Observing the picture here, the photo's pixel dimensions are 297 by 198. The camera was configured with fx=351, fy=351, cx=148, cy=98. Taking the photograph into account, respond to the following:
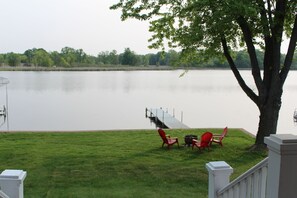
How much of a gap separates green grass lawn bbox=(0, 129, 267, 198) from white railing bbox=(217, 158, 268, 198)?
4143 millimetres

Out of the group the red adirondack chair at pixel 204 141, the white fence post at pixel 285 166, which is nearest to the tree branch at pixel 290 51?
the red adirondack chair at pixel 204 141

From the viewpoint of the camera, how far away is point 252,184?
9.96 ft

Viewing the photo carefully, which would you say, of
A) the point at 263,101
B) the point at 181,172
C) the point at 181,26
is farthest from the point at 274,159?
the point at 181,26

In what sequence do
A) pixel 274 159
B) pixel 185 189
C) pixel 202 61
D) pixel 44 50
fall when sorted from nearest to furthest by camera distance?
pixel 274 159, pixel 185 189, pixel 202 61, pixel 44 50

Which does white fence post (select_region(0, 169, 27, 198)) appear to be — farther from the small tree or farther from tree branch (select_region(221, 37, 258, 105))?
tree branch (select_region(221, 37, 258, 105))

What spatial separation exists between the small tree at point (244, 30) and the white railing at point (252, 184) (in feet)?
23.9

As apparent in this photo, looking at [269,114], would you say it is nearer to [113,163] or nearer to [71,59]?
[113,163]

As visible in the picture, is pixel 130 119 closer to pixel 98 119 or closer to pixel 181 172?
pixel 98 119

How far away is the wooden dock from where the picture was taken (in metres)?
27.0

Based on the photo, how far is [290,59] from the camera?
38.4ft

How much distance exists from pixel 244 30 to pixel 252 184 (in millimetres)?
9592

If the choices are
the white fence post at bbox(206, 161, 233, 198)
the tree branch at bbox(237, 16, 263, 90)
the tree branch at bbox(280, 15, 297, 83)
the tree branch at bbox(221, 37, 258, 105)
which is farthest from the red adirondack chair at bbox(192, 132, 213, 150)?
the white fence post at bbox(206, 161, 233, 198)

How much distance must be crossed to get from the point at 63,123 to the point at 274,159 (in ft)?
97.1

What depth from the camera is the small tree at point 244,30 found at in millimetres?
10383
